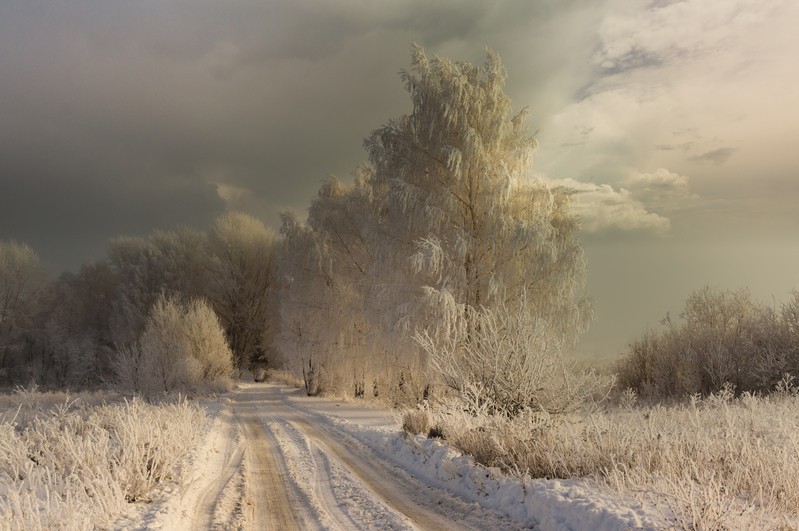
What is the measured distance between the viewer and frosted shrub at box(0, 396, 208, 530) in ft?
14.3

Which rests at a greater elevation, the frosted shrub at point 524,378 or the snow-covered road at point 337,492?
the frosted shrub at point 524,378

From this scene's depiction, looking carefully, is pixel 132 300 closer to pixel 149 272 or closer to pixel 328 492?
pixel 149 272

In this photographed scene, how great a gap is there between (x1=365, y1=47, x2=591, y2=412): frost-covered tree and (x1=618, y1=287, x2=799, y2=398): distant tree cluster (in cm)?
770

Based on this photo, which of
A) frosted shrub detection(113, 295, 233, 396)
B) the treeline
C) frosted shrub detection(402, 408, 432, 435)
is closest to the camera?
frosted shrub detection(402, 408, 432, 435)

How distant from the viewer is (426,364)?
47.2 ft

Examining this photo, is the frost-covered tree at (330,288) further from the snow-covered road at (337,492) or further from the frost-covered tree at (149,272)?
the frost-covered tree at (149,272)

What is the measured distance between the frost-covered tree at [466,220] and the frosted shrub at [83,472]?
24.1 ft

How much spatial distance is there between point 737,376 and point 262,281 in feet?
111

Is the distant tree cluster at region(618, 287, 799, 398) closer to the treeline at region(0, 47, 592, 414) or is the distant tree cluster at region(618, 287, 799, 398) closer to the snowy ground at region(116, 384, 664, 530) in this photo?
the treeline at region(0, 47, 592, 414)

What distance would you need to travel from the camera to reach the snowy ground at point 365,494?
15.8ft

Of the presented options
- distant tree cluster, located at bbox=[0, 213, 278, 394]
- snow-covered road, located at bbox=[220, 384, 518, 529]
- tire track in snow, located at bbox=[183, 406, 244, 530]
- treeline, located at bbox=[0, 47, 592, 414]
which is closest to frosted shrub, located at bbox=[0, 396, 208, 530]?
tire track in snow, located at bbox=[183, 406, 244, 530]

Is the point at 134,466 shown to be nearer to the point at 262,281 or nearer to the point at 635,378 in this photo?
the point at 635,378

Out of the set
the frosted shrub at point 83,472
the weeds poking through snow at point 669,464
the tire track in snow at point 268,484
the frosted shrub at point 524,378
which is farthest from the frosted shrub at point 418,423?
the frosted shrub at point 83,472

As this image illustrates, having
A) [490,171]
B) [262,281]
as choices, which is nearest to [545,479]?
[490,171]
